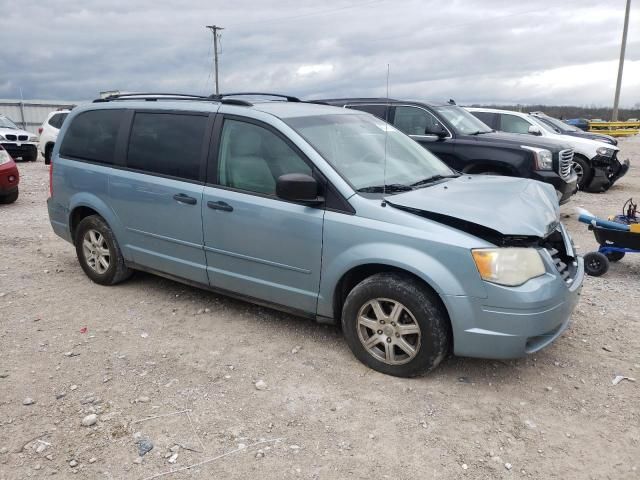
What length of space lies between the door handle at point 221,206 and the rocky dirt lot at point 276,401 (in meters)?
1.00

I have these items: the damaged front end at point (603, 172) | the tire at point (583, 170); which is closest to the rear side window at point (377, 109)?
the tire at point (583, 170)

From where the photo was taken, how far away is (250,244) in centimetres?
415

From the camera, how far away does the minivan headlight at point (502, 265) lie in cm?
328

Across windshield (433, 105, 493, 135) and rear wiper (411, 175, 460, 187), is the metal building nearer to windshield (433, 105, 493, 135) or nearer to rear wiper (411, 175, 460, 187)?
windshield (433, 105, 493, 135)

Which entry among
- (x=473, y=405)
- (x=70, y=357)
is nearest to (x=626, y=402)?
(x=473, y=405)

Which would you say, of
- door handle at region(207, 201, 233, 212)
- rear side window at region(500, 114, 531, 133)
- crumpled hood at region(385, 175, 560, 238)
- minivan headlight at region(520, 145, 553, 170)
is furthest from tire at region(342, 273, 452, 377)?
rear side window at region(500, 114, 531, 133)

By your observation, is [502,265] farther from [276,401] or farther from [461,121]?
[461,121]

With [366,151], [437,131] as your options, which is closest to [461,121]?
[437,131]

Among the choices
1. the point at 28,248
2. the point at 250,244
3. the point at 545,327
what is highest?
the point at 250,244

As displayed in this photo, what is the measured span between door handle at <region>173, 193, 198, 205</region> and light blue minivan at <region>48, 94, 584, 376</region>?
0.02m

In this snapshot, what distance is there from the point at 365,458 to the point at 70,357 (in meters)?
2.37

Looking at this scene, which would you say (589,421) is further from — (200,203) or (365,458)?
(200,203)

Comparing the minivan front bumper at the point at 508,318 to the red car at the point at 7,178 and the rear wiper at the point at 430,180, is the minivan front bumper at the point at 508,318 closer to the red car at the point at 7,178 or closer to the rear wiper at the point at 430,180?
the rear wiper at the point at 430,180

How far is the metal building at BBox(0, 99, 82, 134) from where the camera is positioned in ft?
95.7
